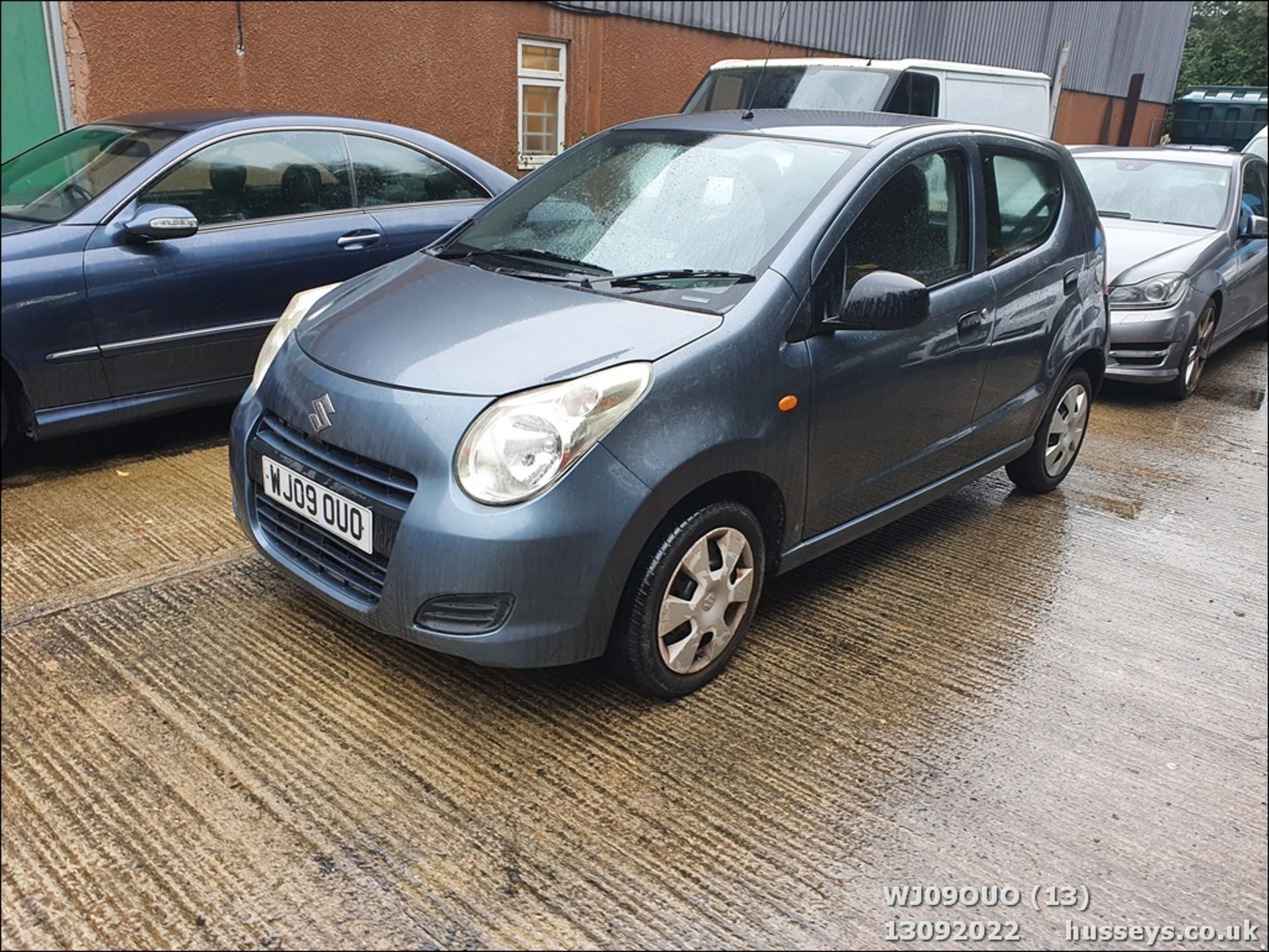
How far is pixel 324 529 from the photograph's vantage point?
107 inches

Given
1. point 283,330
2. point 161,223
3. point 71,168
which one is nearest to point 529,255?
point 283,330

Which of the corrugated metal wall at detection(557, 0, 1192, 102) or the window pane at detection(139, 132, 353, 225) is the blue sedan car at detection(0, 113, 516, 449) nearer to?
the window pane at detection(139, 132, 353, 225)

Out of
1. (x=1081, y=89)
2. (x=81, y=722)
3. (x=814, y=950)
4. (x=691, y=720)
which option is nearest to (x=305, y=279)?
(x=81, y=722)

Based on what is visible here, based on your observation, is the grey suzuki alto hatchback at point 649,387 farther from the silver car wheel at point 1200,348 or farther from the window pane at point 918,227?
the silver car wheel at point 1200,348

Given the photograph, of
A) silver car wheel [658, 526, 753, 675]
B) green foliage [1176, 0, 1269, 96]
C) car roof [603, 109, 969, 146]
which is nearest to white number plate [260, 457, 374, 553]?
silver car wheel [658, 526, 753, 675]

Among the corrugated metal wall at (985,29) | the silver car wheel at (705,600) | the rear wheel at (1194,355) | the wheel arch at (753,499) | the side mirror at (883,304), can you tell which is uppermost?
the corrugated metal wall at (985,29)

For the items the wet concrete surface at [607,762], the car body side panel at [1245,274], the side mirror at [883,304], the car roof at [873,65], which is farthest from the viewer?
the car roof at [873,65]

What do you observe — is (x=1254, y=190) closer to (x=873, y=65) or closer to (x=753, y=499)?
(x=873, y=65)

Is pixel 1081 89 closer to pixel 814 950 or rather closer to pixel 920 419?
pixel 920 419

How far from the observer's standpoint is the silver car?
6.37 meters

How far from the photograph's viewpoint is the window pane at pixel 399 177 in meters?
5.02

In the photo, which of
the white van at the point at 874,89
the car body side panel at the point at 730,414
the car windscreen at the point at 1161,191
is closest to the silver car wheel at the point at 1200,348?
the car windscreen at the point at 1161,191

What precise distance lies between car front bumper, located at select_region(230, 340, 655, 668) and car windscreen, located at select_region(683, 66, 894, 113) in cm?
632

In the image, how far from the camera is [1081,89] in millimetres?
19250
